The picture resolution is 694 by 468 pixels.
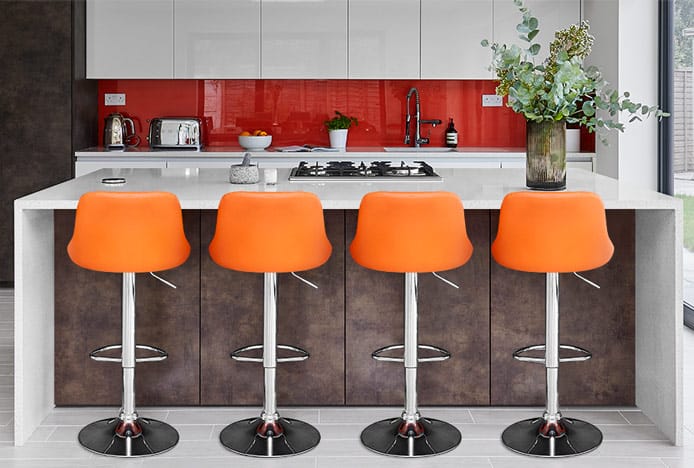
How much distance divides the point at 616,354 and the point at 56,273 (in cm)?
227

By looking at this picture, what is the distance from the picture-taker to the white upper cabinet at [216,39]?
6.42 metres

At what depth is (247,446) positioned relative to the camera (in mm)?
3422

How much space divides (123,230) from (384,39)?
3626 mm

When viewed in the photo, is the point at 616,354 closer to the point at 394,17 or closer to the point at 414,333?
the point at 414,333

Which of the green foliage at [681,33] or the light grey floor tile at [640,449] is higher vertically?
the green foliage at [681,33]

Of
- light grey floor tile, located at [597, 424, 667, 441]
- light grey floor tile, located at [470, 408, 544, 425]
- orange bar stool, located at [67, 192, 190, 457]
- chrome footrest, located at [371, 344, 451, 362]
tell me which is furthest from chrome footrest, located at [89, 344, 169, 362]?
light grey floor tile, located at [597, 424, 667, 441]

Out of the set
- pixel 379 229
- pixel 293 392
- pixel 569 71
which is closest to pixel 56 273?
pixel 293 392

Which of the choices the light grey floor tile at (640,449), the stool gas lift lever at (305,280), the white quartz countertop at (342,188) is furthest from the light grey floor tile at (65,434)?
A: the light grey floor tile at (640,449)

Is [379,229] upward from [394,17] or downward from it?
downward

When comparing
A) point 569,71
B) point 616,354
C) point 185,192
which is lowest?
point 616,354

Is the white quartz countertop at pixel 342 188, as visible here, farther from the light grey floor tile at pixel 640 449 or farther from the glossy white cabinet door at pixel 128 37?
the glossy white cabinet door at pixel 128 37

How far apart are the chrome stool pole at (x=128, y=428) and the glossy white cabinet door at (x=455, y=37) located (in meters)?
3.52

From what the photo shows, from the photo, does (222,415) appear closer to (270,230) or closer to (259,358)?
(259,358)

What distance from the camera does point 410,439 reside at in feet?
11.3
